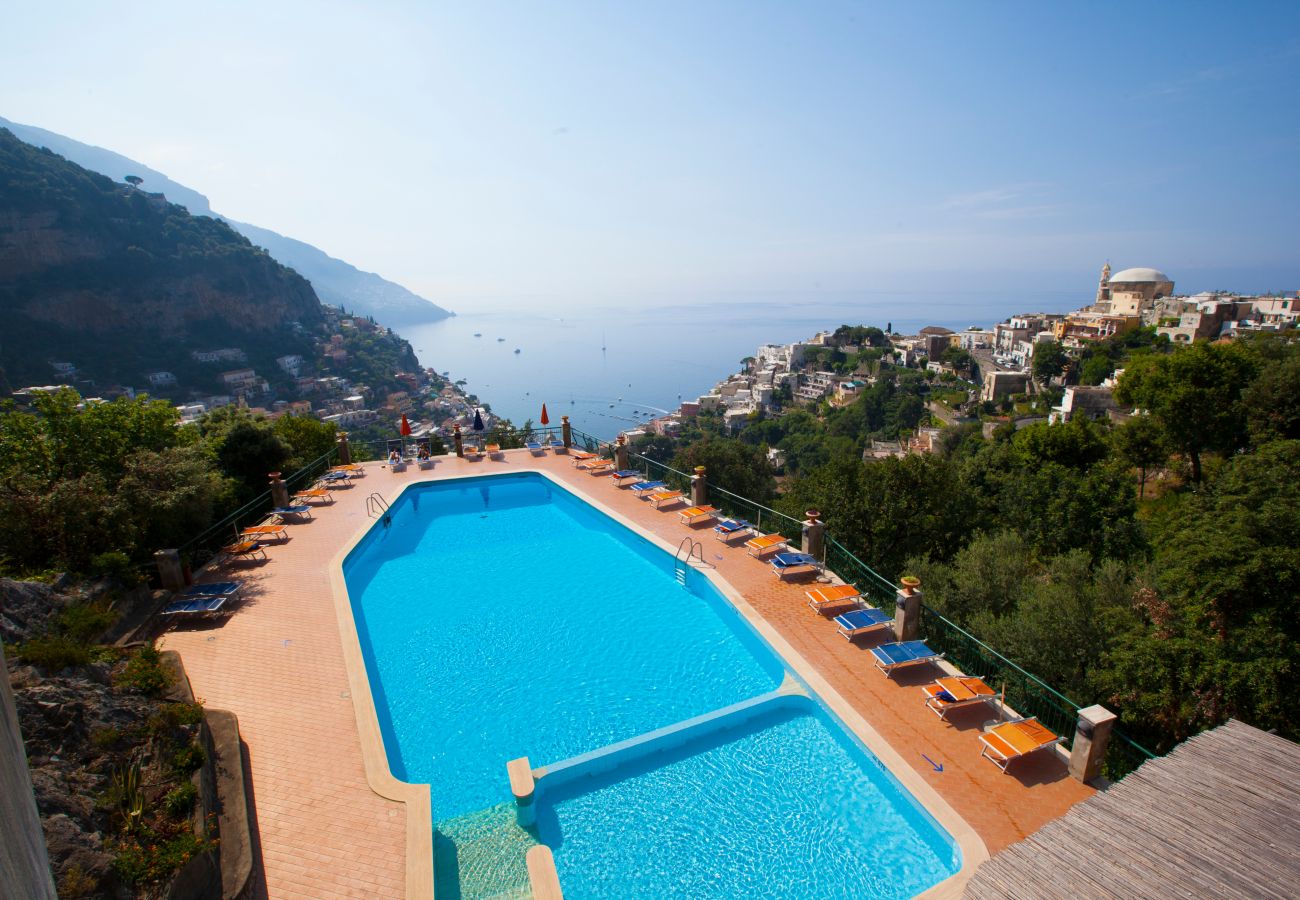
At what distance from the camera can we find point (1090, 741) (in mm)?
6723

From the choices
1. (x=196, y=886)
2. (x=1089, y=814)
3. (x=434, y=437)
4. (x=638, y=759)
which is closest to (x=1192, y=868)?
(x=1089, y=814)

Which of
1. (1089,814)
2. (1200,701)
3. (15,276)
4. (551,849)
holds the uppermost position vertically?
(15,276)

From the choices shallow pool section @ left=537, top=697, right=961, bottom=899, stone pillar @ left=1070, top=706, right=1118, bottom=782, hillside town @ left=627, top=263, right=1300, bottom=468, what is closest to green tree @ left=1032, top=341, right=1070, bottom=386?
hillside town @ left=627, top=263, right=1300, bottom=468

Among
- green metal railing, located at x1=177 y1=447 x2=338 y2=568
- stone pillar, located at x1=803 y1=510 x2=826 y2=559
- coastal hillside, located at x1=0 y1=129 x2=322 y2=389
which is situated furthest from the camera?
coastal hillside, located at x1=0 y1=129 x2=322 y2=389

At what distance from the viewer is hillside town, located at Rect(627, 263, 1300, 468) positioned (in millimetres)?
57938

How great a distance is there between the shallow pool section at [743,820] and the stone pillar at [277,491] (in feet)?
37.3

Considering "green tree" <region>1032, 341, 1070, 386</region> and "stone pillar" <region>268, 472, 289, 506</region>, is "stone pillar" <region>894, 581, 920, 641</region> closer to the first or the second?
"stone pillar" <region>268, 472, 289, 506</region>

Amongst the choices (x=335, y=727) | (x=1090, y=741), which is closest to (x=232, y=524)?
(x=335, y=727)

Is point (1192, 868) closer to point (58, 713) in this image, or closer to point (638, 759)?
point (638, 759)

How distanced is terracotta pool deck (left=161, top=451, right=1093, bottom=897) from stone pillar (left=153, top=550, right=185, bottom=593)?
0.75 metres

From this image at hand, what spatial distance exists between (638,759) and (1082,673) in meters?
7.32

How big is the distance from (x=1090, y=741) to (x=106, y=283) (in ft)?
261

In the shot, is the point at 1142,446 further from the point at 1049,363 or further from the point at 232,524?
the point at 1049,363

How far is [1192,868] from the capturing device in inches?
185
